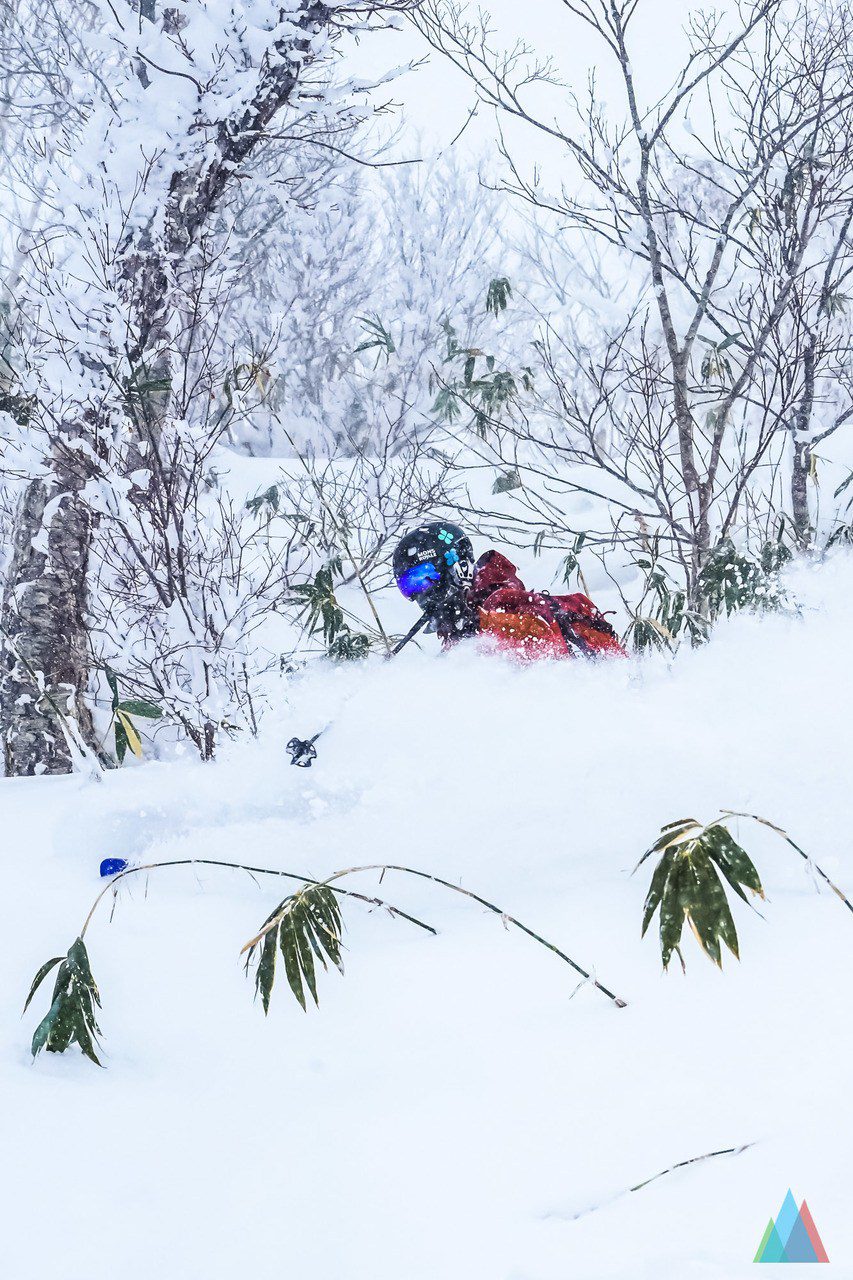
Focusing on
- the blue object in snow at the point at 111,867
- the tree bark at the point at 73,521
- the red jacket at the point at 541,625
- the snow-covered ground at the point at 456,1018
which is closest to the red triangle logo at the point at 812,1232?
the snow-covered ground at the point at 456,1018

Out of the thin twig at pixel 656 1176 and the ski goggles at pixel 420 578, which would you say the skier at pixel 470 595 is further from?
the thin twig at pixel 656 1176

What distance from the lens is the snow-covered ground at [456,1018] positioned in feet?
4.37

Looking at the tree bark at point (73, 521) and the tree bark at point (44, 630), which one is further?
the tree bark at point (44, 630)

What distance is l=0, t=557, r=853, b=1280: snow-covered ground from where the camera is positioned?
1.33 meters

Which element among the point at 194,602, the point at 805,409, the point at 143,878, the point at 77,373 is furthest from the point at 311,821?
the point at 805,409

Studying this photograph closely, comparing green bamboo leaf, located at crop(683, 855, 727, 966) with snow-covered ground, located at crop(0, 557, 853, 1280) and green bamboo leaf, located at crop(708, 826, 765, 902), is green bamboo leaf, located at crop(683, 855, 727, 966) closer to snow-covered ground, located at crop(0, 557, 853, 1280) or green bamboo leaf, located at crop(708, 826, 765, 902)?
green bamboo leaf, located at crop(708, 826, 765, 902)

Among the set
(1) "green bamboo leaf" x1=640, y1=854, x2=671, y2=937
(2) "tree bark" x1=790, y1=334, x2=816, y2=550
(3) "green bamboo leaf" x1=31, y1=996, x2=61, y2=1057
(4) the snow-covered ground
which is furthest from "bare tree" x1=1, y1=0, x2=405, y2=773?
(1) "green bamboo leaf" x1=640, y1=854, x2=671, y2=937

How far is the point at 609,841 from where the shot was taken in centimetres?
234

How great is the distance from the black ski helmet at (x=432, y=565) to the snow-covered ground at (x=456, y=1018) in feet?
2.32

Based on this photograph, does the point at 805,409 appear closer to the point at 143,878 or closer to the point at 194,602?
the point at 194,602

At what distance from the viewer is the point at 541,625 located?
11.4 feet

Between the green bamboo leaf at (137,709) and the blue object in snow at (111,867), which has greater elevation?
the green bamboo leaf at (137,709)

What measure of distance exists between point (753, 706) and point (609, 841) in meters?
0.76

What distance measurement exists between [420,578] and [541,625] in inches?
22.9
